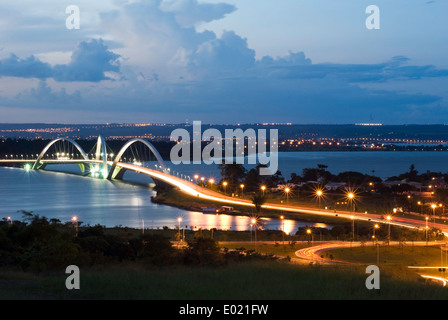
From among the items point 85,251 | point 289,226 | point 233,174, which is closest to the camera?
point 85,251

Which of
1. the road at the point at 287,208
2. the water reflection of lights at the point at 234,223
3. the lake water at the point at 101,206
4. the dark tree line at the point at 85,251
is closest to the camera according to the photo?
the dark tree line at the point at 85,251

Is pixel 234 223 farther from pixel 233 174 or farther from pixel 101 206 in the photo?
pixel 233 174

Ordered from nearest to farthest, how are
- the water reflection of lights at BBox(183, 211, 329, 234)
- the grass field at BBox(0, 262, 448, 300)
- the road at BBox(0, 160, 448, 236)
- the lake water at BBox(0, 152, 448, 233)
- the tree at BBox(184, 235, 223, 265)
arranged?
the grass field at BBox(0, 262, 448, 300)
the tree at BBox(184, 235, 223, 265)
the road at BBox(0, 160, 448, 236)
the water reflection of lights at BBox(183, 211, 329, 234)
the lake water at BBox(0, 152, 448, 233)

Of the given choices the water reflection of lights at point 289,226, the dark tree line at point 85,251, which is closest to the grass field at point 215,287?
the dark tree line at point 85,251

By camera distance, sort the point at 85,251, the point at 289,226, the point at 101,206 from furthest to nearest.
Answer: the point at 101,206, the point at 289,226, the point at 85,251

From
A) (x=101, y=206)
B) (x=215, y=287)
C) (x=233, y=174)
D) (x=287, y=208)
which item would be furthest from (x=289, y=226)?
(x=215, y=287)

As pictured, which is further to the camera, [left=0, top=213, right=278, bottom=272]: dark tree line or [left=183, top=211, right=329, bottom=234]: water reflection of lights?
[left=183, top=211, right=329, bottom=234]: water reflection of lights

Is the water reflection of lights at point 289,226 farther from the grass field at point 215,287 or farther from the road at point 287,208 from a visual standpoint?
the grass field at point 215,287

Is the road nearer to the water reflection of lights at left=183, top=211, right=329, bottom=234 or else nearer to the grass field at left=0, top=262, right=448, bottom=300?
the water reflection of lights at left=183, top=211, right=329, bottom=234

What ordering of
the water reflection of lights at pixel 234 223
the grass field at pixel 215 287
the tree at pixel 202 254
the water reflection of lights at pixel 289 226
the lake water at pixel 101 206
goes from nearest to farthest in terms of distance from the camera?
the grass field at pixel 215 287, the tree at pixel 202 254, the water reflection of lights at pixel 289 226, the water reflection of lights at pixel 234 223, the lake water at pixel 101 206

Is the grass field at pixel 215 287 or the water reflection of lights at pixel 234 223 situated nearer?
the grass field at pixel 215 287

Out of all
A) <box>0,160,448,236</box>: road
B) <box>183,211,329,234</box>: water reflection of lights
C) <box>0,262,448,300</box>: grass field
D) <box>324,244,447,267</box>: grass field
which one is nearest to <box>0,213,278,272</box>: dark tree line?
<box>0,262,448,300</box>: grass field
